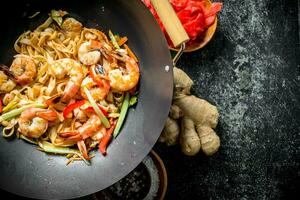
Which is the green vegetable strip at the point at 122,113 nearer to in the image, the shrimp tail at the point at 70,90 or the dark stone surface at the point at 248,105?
the shrimp tail at the point at 70,90

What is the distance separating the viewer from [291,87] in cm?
326

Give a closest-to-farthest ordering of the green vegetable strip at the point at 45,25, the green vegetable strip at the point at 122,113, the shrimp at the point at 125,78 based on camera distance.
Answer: the shrimp at the point at 125,78
the green vegetable strip at the point at 122,113
the green vegetable strip at the point at 45,25

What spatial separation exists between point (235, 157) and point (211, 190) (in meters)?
0.32

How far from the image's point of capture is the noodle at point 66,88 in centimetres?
236

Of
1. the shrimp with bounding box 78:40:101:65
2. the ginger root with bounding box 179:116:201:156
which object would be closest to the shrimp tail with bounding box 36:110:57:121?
the shrimp with bounding box 78:40:101:65

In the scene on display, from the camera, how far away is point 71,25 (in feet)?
8.29

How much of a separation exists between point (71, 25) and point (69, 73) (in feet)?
1.14

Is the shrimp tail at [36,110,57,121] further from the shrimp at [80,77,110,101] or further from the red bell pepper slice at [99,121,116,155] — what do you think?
the red bell pepper slice at [99,121,116,155]

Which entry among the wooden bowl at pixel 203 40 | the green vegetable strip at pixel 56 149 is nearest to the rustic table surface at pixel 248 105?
the wooden bowl at pixel 203 40

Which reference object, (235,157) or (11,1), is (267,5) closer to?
(235,157)

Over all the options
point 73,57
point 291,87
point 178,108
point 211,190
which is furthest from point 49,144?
point 291,87

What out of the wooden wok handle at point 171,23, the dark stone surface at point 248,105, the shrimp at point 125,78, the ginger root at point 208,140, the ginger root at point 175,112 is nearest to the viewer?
the wooden wok handle at point 171,23

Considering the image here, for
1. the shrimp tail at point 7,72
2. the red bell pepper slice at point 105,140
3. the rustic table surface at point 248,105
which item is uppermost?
the shrimp tail at point 7,72

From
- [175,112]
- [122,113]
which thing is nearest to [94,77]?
[122,113]
